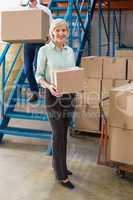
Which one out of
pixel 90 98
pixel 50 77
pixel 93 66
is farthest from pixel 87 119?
pixel 50 77

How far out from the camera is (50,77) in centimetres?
325

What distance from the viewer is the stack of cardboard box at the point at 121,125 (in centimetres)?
333

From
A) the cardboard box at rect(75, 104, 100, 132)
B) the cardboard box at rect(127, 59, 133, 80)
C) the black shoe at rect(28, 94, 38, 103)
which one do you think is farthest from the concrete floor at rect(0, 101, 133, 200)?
the cardboard box at rect(127, 59, 133, 80)

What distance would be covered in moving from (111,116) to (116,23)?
5106mm

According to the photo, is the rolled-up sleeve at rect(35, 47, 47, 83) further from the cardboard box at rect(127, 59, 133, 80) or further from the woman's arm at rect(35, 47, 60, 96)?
the cardboard box at rect(127, 59, 133, 80)

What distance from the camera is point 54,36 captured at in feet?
10.4

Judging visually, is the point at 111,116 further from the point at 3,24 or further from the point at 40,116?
the point at 3,24

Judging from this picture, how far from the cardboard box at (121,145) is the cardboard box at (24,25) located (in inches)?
56.4

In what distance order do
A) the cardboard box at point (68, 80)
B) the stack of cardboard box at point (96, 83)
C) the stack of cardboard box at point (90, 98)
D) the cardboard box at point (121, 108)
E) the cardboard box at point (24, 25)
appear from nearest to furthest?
the cardboard box at point (68, 80) → the cardboard box at point (121, 108) → the cardboard box at point (24, 25) → the stack of cardboard box at point (96, 83) → the stack of cardboard box at point (90, 98)

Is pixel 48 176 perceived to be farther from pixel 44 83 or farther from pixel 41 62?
pixel 41 62

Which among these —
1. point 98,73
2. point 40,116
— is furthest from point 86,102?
point 40,116

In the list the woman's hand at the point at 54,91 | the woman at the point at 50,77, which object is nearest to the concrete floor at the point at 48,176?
the woman at the point at 50,77

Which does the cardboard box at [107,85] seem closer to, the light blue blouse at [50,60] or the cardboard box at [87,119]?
the cardboard box at [87,119]

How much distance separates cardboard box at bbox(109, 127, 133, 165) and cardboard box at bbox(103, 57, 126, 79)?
1.49 meters
